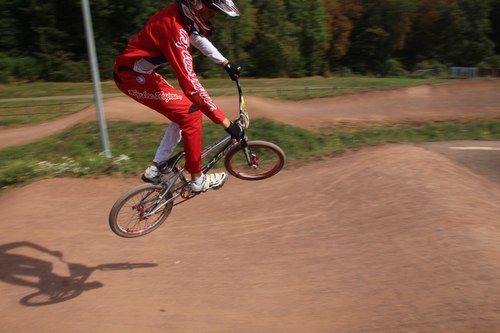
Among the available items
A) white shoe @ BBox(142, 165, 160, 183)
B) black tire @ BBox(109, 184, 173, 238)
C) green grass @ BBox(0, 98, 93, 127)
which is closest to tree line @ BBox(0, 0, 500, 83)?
green grass @ BBox(0, 98, 93, 127)

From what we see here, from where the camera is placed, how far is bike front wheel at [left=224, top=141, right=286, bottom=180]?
6129 mm

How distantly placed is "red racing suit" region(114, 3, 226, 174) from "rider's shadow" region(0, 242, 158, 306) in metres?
2.10

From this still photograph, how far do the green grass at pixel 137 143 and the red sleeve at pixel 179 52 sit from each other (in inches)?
190

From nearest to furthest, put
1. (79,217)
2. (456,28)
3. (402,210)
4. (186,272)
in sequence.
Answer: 1. (186,272)
2. (402,210)
3. (79,217)
4. (456,28)

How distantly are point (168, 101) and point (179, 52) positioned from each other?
0.70 meters

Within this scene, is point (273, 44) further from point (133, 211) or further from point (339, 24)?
point (133, 211)

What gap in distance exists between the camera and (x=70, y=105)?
23797 mm

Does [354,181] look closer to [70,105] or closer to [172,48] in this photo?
[172,48]

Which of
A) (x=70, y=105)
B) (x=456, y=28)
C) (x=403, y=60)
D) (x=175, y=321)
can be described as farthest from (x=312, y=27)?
(x=175, y=321)

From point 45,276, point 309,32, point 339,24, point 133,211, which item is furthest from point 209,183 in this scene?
point 339,24

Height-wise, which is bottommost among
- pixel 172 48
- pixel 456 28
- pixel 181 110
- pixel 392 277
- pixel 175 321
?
Result: pixel 175 321

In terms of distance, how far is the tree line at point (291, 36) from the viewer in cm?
4206

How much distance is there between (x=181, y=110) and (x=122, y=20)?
43500 millimetres

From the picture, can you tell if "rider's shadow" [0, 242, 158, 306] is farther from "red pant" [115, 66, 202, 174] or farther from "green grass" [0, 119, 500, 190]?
"green grass" [0, 119, 500, 190]
